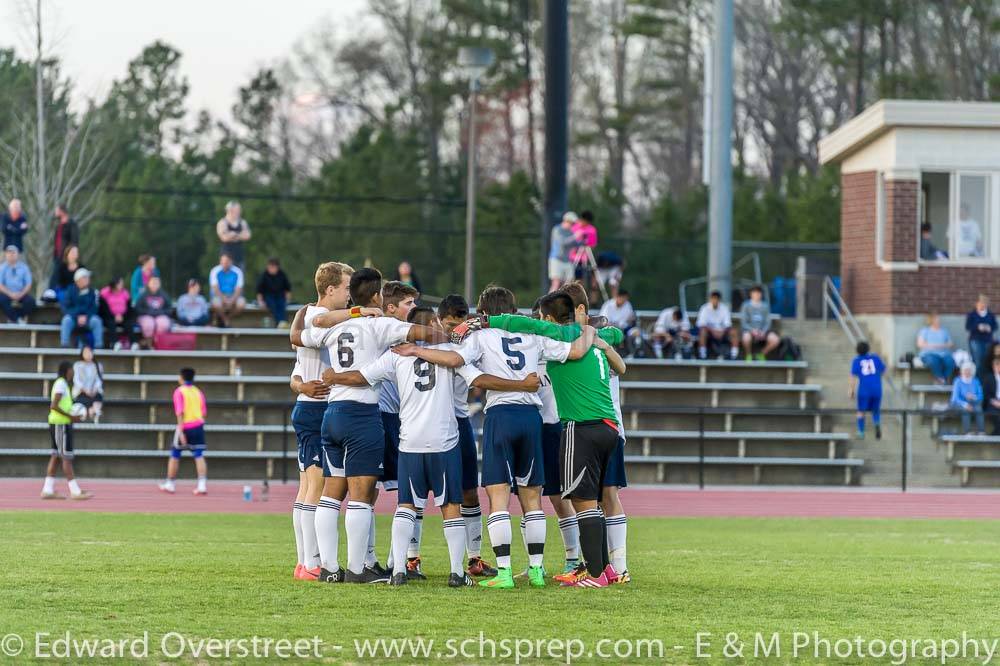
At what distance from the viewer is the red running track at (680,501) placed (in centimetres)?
1944

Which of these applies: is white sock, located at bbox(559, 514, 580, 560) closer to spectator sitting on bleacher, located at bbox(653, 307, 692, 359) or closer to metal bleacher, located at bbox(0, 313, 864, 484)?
metal bleacher, located at bbox(0, 313, 864, 484)

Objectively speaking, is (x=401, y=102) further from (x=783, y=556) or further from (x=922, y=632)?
(x=922, y=632)

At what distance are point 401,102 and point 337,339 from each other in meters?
41.6

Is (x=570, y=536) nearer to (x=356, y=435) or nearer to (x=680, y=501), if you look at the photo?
(x=356, y=435)

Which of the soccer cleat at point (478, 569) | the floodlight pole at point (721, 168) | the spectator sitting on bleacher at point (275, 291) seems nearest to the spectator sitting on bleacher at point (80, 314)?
the spectator sitting on bleacher at point (275, 291)

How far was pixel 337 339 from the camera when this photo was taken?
10.4 meters

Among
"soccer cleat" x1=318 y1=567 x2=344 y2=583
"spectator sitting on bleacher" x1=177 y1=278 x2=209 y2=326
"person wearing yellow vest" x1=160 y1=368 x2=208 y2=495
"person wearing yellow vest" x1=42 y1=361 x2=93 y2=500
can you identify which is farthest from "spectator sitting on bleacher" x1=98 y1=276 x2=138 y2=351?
"soccer cleat" x1=318 y1=567 x2=344 y2=583

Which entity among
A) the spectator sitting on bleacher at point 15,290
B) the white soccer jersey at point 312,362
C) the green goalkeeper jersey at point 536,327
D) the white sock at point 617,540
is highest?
the spectator sitting on bleacher at point 15,290

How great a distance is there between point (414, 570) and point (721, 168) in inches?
832

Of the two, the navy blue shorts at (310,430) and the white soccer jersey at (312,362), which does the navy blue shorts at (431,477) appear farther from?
the white soccer jersey at (312,362)

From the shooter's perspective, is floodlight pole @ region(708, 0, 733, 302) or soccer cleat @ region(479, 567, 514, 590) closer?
soccer cleat @ region(479, 567, 514, 590)

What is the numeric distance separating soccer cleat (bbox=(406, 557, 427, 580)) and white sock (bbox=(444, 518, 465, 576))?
1.66 ft

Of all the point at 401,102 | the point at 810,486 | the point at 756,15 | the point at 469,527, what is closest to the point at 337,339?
the point at 469,527

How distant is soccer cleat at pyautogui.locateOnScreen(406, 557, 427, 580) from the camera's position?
10.9 metres
